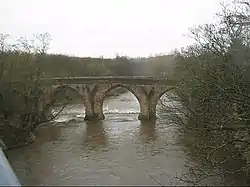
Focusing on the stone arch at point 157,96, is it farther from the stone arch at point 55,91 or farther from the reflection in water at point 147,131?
the stone arch at point 55,91

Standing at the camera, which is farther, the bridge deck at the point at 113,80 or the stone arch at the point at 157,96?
the bridge deck at the point at 113,80

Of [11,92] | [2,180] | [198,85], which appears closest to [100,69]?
[11,92]

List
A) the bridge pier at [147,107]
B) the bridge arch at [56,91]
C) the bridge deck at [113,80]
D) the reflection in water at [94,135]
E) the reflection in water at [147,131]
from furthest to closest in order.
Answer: the bridge deck at [113,80] < the bridge arch at [56,91] < the bridge pier at [147,107] < the reflection in water at [147,131] < the reflection in water at [94,135]

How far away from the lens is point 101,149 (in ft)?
41.5

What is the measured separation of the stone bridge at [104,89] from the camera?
20016mm

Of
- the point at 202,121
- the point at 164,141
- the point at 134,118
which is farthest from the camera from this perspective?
the point at 134,118

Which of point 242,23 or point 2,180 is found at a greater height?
point 242,23

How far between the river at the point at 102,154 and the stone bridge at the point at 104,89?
687mm

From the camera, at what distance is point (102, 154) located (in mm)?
11719

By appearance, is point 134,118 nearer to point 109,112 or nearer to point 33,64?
point 109,112

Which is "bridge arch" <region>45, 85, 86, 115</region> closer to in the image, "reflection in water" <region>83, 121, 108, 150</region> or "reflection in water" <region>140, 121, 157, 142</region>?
"reflection in water" <region>83, 121, 108, 150</region>

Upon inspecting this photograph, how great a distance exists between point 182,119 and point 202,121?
3.47m

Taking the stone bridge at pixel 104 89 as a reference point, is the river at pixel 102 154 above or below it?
below

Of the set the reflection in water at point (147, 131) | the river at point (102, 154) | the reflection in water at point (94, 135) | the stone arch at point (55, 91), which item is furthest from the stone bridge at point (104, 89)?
the reflection in water at point (94, 135)
